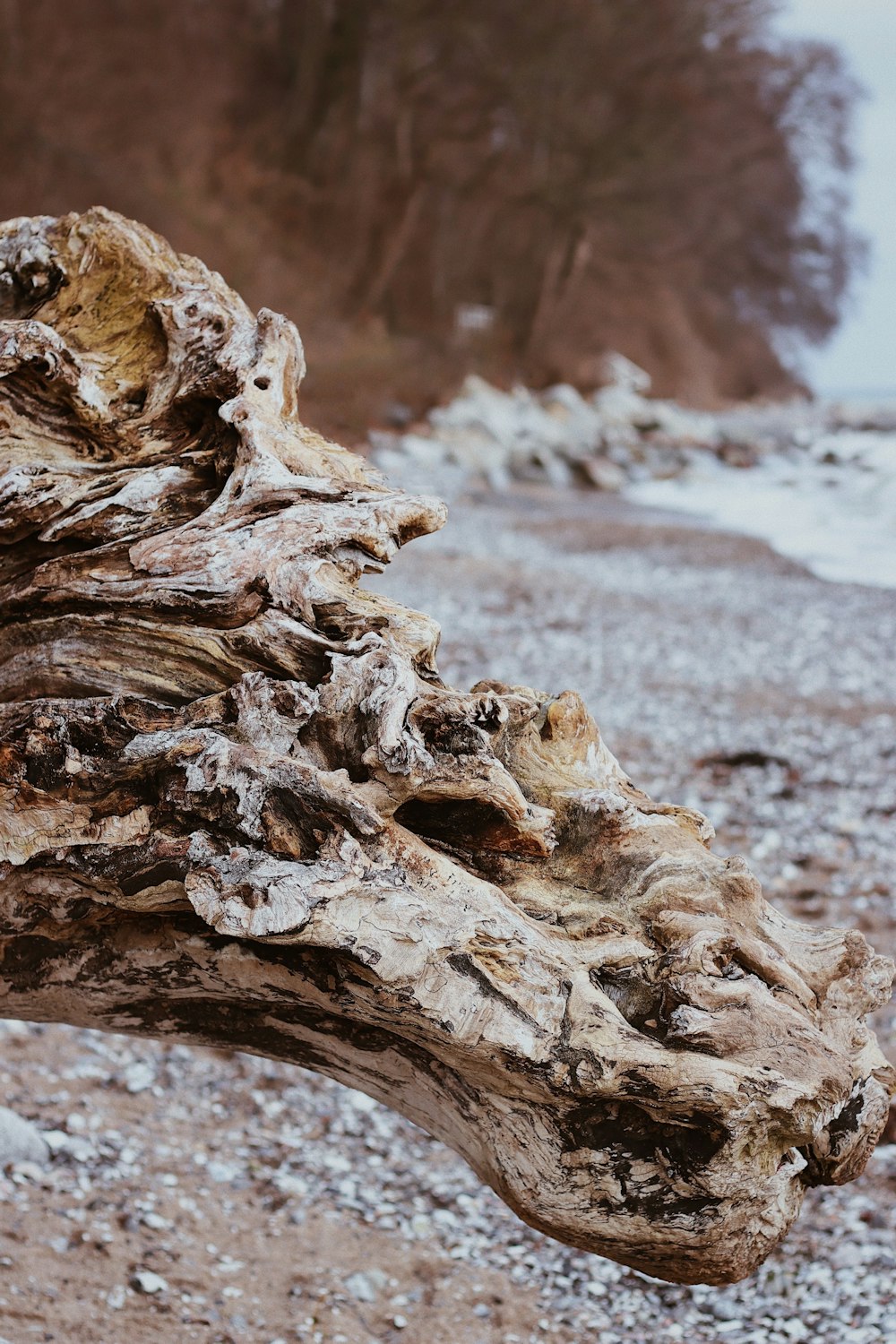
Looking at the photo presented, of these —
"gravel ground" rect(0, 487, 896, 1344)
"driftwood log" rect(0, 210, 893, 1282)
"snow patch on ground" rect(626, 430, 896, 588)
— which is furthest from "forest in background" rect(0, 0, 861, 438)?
"driftwood log" rect(0, 210, 893, 1282)

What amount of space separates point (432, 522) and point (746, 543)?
13.4 metres

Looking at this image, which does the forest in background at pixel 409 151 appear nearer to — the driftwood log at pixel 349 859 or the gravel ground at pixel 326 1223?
the gravel ground at pixel 326 1223

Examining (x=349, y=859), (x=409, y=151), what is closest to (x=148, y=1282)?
(x=349, y=859)

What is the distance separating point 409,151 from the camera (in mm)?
24703

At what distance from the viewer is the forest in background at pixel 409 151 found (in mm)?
16344

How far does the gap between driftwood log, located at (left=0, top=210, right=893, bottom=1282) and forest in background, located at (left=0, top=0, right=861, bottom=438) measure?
13.0 m

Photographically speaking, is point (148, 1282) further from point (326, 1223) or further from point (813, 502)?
point (813, 502)

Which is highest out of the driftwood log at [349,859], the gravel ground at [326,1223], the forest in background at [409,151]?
the forest in background at [409,151]

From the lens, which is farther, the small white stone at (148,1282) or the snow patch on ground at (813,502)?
the snow patch on ground at (813,502)

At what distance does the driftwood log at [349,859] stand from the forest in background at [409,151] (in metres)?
13.0

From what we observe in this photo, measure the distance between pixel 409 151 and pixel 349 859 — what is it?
25452 mm

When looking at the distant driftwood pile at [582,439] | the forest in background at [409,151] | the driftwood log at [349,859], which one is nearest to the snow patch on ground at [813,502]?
the distant driftwood pile at [582,439]

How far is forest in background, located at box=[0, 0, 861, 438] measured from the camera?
16344 mm

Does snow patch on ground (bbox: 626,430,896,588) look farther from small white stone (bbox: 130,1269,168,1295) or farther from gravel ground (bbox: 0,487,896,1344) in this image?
small white stone (bbox: 130,1269,168,1295)
